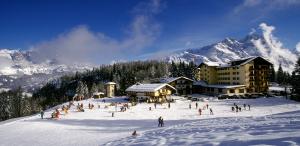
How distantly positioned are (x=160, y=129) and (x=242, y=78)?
207ft

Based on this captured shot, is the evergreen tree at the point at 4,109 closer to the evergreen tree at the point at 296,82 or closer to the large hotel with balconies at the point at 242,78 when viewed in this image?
the large hotel with balconies at the point at 242,78

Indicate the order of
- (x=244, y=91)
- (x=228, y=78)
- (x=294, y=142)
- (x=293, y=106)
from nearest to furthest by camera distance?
(x=294, y=142) → (x=293, y=106) → (x=244, y=91) → (x=228, y=78)

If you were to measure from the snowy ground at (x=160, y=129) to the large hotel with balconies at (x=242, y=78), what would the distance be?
840 inches

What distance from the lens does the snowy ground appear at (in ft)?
55.0

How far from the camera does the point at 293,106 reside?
53.9 meters

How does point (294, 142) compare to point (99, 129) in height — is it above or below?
above

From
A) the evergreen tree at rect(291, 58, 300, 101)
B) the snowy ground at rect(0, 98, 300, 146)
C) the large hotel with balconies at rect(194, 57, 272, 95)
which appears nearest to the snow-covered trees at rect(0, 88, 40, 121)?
the snowy ground at rect(0, 98, 300, 146)

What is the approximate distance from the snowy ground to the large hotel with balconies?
21.3m

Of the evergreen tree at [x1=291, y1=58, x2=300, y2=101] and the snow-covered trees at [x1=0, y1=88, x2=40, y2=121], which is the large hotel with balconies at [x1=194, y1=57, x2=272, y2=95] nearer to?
the evergreen tree at [x1=291, y1=58, x2=300, y2=101]

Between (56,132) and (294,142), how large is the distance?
90.7ft

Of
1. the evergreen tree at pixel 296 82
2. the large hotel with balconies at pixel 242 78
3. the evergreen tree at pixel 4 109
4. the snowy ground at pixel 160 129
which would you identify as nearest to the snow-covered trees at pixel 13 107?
the evergreen tree at pixel 4 109

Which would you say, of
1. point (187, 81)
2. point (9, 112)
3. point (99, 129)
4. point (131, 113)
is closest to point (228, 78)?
point (187, 81)

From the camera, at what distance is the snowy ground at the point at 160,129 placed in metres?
16.8

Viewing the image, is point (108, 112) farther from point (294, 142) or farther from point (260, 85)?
point (260, 85)
